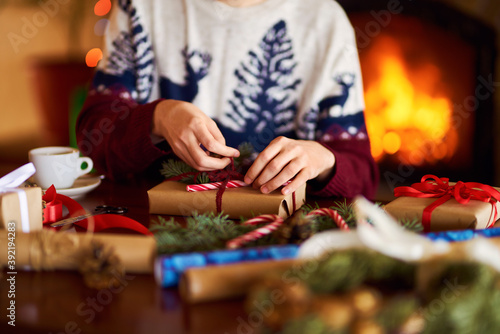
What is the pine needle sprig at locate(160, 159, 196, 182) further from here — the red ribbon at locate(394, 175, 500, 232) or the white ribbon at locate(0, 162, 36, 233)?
the red ribbon at locate(394, 175, 500, 232)

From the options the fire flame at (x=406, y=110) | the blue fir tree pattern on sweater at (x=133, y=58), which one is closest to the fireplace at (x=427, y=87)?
the fire flame at (x=406, y=110)

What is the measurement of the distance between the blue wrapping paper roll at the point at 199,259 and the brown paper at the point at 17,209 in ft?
0.77

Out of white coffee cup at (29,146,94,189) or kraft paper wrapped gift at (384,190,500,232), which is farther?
white coffee cup at (29,146,94,189)

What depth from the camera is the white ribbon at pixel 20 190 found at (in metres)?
0.73

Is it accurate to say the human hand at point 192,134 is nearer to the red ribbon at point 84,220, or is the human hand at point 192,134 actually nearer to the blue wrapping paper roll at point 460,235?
the red ribbon at point 84,220

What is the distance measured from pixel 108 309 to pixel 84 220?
308mm

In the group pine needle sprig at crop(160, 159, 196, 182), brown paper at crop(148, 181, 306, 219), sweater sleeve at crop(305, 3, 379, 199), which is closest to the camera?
brown paper at crop(148, 181, 306, 219)

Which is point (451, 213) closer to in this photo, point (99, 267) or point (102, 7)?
point (99, 267)

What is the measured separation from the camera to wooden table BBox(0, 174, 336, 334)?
0.52 meters

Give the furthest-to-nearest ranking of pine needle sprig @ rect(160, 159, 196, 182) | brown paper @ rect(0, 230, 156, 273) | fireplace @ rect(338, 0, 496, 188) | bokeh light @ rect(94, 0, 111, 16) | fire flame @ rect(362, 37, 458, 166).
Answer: bokeh light @ rect(94, 0, 111, 16) → fire flame @ rect(362, 37, 458, 166) → fireplace @ rect(338, 0, 496, 188) → pine needle sprig @ rect(160, 159, 196, 182) → brown paper @ rect(0, 230, 156, 273)

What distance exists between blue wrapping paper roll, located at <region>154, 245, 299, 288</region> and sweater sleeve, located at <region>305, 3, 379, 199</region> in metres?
0.56

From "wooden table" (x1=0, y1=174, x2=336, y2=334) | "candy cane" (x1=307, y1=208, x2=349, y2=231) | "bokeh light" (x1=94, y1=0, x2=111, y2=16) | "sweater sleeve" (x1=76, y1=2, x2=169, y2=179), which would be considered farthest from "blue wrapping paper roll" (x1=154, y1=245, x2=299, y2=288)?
"bokeh light" (x1=94, y1=0, x2=111, y2=16)

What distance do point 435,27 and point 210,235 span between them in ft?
6.86

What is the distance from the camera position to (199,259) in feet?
1.95
